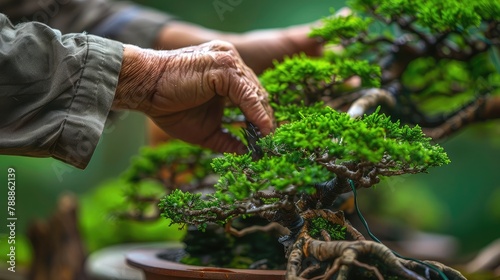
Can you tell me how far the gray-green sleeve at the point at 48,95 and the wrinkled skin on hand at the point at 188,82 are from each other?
4.2 inches

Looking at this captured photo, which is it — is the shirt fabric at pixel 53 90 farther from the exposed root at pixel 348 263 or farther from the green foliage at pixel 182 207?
the exposed root at pixel 348 263

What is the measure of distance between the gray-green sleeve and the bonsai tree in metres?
0.21

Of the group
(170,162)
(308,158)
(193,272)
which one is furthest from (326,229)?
(170,162)

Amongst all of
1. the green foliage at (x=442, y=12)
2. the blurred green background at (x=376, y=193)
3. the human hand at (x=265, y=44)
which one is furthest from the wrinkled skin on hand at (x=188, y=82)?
the blurred green background at (x=376, y=193)

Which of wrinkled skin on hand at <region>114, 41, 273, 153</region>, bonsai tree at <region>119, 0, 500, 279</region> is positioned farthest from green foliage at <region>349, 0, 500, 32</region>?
wrinkled skin on hand at <region>114, 41, 273, 153</region>

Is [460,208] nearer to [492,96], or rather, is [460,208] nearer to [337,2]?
[337,2]

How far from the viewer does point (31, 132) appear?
38.0 inches

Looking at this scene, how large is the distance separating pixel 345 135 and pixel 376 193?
2847mm

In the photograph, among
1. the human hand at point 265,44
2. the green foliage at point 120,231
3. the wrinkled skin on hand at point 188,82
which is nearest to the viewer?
the wrinkled skin on hand at point 188,82

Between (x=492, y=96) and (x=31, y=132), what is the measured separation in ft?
3.91

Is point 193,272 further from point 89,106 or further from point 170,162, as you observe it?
point 170,162

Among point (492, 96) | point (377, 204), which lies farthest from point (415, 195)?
point (492, 96)

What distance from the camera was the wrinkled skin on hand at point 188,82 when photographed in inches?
43.4

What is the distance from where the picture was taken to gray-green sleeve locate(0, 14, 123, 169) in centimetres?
96
